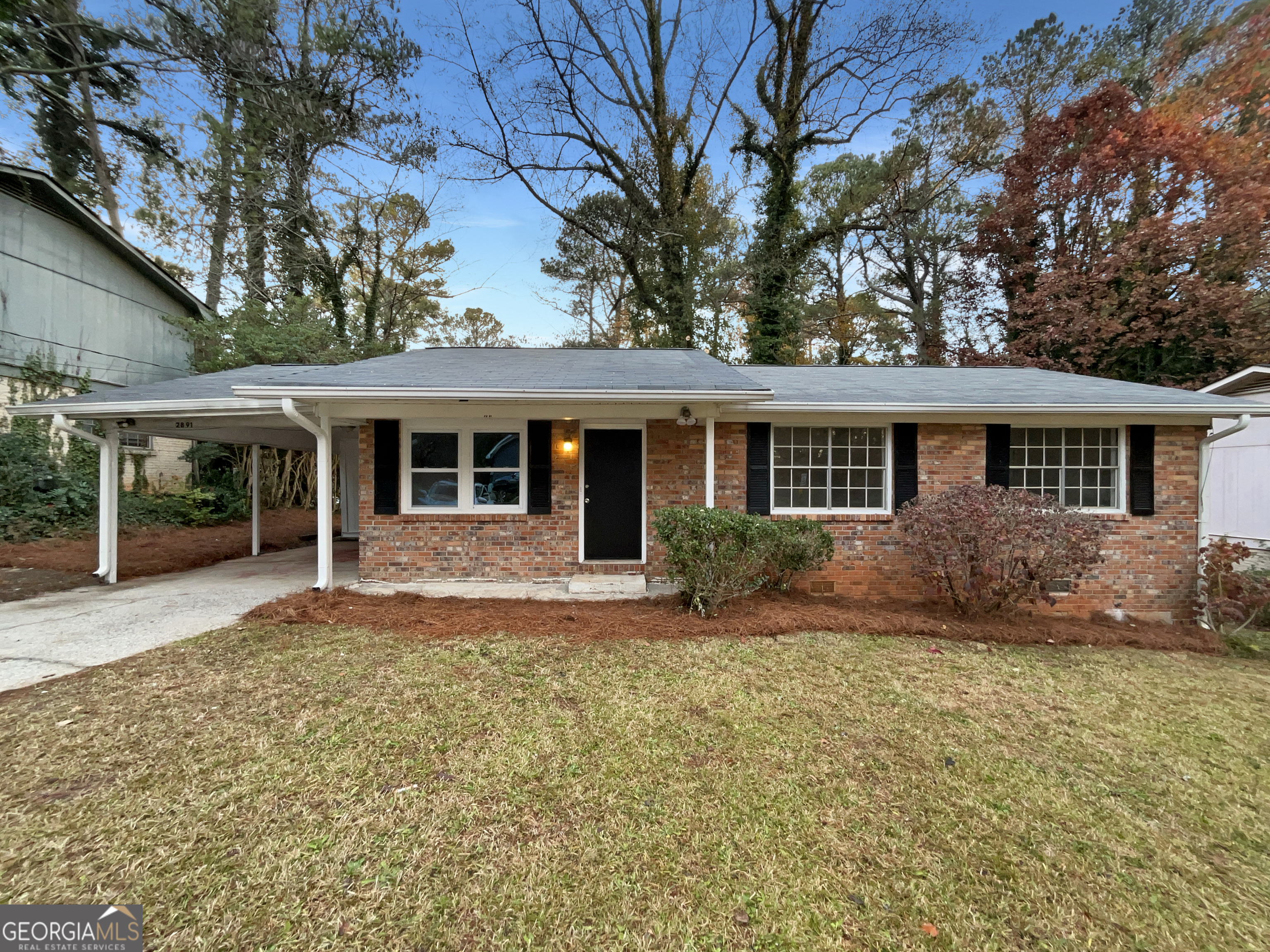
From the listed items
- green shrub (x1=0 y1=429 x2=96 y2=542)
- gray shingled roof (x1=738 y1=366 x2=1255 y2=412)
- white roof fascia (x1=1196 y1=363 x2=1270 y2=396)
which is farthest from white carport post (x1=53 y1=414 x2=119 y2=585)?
white roof fascia (x1=1196 y1=363 x2=1270 y2=396)

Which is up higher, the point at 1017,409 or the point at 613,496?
the point at 1017,409

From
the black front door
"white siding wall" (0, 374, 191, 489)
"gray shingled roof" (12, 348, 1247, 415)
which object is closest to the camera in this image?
"gray shingled roof" (12, 348, 1247, 415)

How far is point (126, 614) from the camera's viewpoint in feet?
17.0

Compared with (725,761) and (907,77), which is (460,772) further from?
(907,77)

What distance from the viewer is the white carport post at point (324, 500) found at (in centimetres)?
577

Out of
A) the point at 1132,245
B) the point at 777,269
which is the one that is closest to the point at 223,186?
the point at 777,269

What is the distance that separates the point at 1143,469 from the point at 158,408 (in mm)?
12438

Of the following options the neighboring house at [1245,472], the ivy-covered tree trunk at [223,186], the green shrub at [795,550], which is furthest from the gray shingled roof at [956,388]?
the ivy-covered tree trunk at [223,186]

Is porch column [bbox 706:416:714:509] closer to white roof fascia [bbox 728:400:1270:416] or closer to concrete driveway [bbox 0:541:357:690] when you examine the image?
white roof fascia [bbox 728:400:1270:416]

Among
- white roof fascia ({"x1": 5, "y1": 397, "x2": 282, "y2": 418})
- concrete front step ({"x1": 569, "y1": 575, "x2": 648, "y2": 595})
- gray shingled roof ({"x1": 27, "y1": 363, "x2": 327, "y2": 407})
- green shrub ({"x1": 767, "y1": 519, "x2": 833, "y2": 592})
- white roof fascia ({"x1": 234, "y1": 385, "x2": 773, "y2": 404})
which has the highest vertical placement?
gray shingled roof ({"x1": 27, "y1": 363, "x2": 327, "y2": 407})

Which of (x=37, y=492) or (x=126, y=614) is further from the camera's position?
(x=37, y=492)

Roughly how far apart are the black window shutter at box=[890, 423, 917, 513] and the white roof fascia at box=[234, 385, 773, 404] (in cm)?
220

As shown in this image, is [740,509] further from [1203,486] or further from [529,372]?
[1203,486]

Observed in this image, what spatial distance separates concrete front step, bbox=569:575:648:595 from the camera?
585 centimetres
